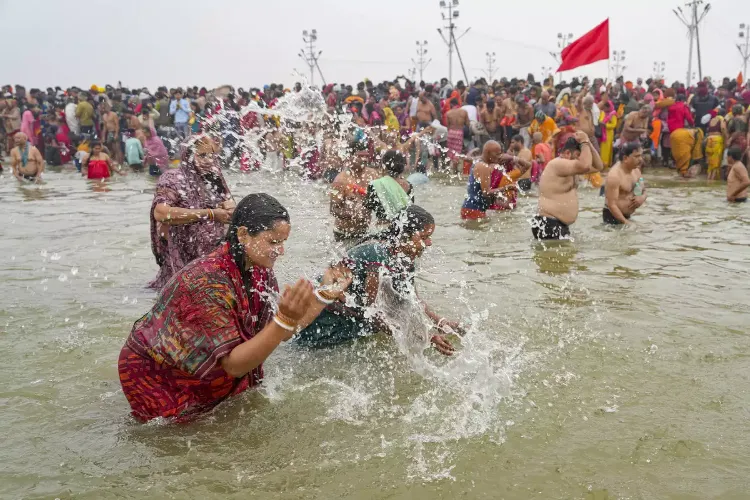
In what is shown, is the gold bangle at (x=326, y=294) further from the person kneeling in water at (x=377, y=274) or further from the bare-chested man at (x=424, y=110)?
the bare-chested man at (x=424, y=110)

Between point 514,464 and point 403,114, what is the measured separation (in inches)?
613

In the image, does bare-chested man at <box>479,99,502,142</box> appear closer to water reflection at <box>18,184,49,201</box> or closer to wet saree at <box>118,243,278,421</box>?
water reflection at <box>18,184,49,201</box>

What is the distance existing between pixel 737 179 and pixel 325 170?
6.73 m

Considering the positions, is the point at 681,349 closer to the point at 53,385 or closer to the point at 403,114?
the point at 53,385

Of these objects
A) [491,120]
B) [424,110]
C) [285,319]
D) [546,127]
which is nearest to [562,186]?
[285,319]

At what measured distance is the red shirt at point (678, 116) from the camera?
1456 centimetres

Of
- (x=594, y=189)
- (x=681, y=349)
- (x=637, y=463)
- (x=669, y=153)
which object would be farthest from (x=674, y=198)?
(x=637, y=463)

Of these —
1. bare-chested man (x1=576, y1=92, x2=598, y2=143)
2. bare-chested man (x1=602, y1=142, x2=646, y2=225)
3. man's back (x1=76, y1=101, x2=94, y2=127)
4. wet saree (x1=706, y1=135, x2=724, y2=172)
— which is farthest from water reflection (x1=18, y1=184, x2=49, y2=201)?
wet saree (x1=706, y1=135, x2=724, y2=172)

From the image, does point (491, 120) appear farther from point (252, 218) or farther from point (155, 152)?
point (252, 218)

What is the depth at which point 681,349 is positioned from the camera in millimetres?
4422

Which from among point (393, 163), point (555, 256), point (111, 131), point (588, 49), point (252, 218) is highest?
point (588, 49)

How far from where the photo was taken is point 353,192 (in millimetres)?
6465

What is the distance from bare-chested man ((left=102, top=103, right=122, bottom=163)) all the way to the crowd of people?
0.05 metres

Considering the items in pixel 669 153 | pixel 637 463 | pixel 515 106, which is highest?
pixel 515 106
